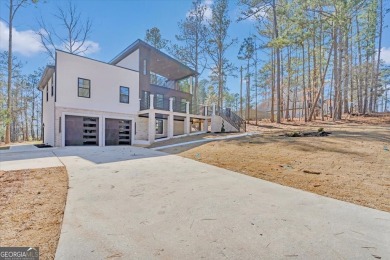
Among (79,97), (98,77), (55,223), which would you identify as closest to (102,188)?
(55,223)

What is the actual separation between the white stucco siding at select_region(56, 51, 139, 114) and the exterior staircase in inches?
299

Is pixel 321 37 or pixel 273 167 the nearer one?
pixel 273 167

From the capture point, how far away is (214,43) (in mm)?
25266

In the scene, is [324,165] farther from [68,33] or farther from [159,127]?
[68,33]

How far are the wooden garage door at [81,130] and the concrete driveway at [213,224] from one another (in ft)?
32.8

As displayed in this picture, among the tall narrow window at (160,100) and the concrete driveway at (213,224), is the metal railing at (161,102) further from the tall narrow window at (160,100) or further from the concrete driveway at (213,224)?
the concrete driveway at (213,224)

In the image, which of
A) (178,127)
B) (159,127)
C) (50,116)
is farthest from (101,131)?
(178,127)

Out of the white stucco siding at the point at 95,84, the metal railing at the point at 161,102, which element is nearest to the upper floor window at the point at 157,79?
the metal railing at the point at 161,102

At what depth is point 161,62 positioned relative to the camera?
67.2 ft

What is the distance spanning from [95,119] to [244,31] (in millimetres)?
18732

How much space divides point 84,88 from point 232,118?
1241 centimetres

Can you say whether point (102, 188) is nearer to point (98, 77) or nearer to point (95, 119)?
point (95, 119)

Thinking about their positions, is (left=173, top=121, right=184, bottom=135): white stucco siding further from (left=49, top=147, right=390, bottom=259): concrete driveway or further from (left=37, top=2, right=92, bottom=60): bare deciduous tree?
(left=49, top=147, right=390, bottom=259): concrete driveway

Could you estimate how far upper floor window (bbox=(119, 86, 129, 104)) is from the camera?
1578 centimetres
